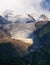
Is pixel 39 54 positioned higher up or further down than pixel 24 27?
further down

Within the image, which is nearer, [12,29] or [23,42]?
[23,42]

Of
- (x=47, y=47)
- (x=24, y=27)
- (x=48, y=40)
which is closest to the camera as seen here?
(x=47, y=47)

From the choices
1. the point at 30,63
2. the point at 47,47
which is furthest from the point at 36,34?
the point at 30,63

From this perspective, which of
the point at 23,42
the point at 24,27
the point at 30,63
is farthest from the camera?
the point at 24,27

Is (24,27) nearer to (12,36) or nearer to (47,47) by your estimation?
(12,36)

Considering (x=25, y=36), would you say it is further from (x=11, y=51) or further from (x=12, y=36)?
(x=11, y=51)

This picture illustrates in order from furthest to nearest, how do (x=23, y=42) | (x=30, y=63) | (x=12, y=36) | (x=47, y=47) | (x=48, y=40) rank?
(x=12, y=36), (x=23, y=42), (x=48, y=40), (x=47, y=47), (x=30, y=63)

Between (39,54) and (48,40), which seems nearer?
(39,54)

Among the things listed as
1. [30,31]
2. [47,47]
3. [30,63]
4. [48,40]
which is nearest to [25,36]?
[30,31]

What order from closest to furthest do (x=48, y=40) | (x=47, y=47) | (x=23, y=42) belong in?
(x=47, y=47)
(x=48, y=40)
(x=23, y=42)
